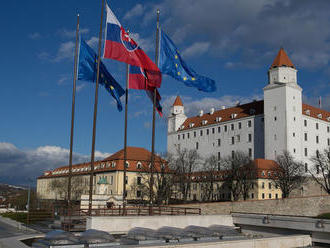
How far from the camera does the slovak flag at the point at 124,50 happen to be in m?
26.8

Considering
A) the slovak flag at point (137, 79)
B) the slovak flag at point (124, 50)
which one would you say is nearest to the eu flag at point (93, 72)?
the slovak flag at point (137, 79)

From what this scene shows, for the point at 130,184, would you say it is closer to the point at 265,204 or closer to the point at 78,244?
the point at 265,204

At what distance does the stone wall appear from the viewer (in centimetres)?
3778

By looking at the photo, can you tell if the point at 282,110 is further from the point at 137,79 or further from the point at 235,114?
the point at 137,79

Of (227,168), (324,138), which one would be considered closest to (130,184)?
(227,168)

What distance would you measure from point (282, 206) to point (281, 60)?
62.9 meters

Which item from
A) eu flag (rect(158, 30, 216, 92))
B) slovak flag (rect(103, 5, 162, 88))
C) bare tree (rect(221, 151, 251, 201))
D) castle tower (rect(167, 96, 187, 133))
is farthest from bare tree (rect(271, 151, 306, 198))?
slovak flag (rect(103, 5, 162, 88))

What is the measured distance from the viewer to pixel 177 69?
29.4 meters

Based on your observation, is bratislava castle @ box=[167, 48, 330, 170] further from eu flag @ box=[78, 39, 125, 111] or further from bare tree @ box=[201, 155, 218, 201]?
eu flag @ box=[78, 39, 125, 111]

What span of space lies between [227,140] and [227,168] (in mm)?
18634

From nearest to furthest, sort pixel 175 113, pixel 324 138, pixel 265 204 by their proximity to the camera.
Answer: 1. pixel 265 204
2. pixel 324 138
3. pixel 175 113

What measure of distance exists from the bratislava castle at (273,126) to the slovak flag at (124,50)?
69473 millimetres

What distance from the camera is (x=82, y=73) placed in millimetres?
29484

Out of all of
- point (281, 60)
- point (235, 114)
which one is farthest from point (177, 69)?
point (235, 114)
